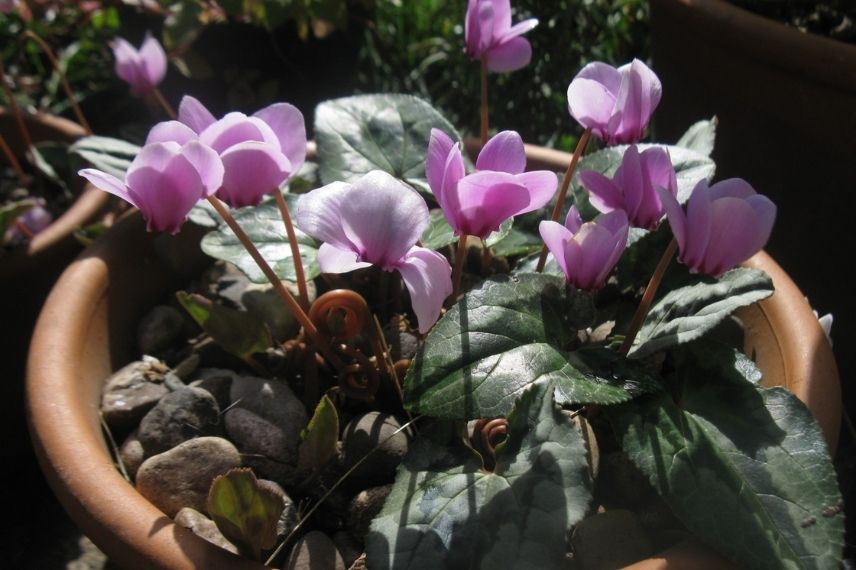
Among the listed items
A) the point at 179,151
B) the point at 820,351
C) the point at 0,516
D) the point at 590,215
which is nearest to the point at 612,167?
the point at 590,215

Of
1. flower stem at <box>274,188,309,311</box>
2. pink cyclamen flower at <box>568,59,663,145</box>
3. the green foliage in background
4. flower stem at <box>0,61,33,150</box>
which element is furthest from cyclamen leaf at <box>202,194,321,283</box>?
the green foliage in background

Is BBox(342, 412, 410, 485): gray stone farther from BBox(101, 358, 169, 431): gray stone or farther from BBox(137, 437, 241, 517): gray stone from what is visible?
BBox(101, 358, 169, 431): gray stone

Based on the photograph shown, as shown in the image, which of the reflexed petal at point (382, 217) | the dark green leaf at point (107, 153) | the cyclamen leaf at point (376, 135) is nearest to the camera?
the reflexed petal at point (382, 217)

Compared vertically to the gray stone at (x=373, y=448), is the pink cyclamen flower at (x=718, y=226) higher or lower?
higher

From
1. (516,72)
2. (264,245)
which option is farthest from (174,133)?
(516,72)

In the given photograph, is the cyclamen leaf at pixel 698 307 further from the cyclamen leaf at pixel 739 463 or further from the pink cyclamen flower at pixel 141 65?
the pink cyclamen flower at pixel 141 65

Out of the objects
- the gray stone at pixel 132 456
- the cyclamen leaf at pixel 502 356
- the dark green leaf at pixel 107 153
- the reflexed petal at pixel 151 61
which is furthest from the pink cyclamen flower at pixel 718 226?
the reflexed petal at pixel 151 61
